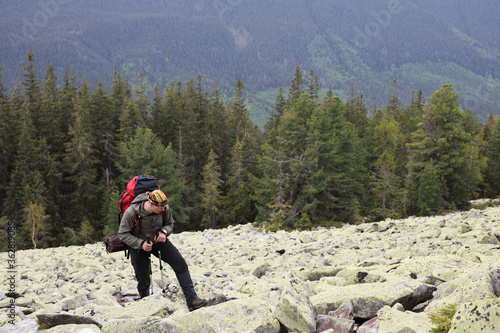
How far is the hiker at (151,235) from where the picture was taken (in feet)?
18.4

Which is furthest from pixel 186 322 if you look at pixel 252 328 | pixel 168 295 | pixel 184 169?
pixel 184 169

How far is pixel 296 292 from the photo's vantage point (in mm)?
4879

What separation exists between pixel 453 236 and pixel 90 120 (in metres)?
46.6

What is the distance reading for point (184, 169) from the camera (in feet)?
153

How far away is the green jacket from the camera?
574 cm

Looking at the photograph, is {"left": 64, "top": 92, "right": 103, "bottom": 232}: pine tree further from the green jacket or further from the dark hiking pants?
the green jacket

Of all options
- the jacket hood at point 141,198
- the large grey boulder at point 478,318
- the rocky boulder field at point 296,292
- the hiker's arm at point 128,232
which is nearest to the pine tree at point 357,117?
the rocky boulder field at point 296,292

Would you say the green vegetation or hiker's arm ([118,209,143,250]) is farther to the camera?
hiker's arm ([118,209,143,250])

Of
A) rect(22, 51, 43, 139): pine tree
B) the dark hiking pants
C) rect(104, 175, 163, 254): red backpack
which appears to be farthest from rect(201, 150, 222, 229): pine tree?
rect(104, 175, 163, 254): red backpack

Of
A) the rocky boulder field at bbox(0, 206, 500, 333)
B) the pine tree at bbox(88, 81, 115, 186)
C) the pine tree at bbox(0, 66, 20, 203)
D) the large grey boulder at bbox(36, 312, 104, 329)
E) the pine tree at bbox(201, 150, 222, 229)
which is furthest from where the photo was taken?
the pine tree at bbox(88, 81, 115, 186)

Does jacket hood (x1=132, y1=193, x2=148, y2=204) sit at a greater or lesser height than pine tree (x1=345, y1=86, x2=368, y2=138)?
lesser

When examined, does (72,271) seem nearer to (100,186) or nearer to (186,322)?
(186,322)

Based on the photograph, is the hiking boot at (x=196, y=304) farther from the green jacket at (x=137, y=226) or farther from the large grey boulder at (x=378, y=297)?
the large grey boulder at (x=378, y=297)

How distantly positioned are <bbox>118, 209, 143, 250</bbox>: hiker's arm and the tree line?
17458 millimetres
